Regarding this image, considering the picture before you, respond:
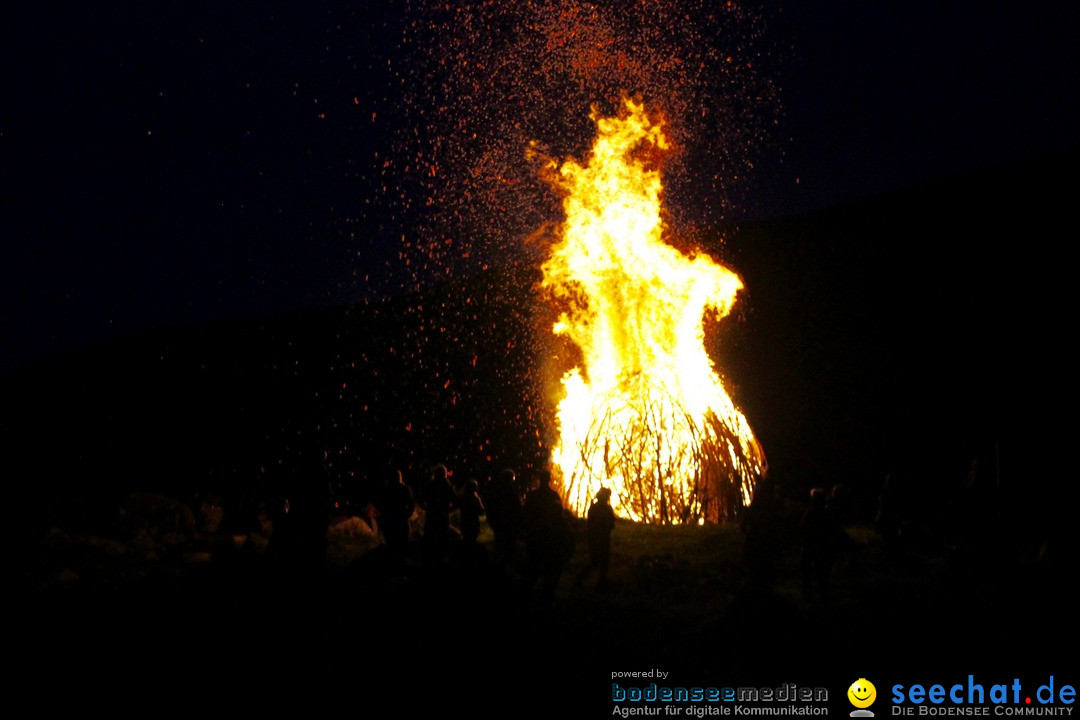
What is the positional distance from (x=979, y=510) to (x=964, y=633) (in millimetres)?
2724

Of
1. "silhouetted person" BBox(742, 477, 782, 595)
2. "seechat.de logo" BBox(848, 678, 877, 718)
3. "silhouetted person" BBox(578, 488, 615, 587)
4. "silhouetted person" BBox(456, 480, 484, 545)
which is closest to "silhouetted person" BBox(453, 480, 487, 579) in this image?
"silhouetted person" BBox(456, 480, 484, 545)

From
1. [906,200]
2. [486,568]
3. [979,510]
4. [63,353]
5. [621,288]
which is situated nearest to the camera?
[486,568]

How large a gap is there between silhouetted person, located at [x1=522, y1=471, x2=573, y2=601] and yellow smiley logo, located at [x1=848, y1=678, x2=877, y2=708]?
3.35 m

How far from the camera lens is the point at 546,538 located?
9.66m

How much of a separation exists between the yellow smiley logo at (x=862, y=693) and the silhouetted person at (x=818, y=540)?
247cm

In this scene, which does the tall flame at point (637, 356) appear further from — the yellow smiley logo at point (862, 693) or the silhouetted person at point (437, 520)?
the yellow smiley logo at point (862, 693)

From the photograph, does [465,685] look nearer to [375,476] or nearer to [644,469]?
[644,469]

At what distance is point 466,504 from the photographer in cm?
1097

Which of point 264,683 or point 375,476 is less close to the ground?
point 375,476

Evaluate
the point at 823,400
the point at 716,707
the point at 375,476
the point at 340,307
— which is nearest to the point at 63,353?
the point at 340,307

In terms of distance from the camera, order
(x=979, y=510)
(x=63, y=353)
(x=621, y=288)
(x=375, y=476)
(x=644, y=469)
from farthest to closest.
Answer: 1. (x=63, y=353)
2. (x=375, y=476)
3. (x=621, y=288)
4. (x=644, y=469)
5. (x=979, y=510)

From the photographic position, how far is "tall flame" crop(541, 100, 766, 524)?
1566cm

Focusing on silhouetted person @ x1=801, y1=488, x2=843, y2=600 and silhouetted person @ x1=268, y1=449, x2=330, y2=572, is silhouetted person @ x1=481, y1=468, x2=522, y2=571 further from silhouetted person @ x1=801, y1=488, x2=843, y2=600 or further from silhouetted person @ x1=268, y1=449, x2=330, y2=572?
silhouetted person @ x1=801, y1=488, x2=843, y2=600

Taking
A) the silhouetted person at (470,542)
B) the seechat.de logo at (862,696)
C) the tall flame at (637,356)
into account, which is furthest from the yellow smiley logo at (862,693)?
the tall flame at (637,356)
